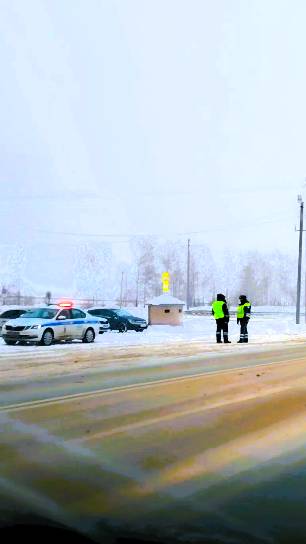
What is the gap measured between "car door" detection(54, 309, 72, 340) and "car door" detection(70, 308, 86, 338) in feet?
0.55

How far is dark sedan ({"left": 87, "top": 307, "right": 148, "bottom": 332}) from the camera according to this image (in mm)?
32562

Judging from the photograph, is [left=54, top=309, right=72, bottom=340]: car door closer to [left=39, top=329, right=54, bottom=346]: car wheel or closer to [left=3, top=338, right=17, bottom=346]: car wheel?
[left=39, top=329, right=54, bottom=346]: car wheel

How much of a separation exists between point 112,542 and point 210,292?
14435cm

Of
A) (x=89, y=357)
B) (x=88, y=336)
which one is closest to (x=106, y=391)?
(x=89, y=357)

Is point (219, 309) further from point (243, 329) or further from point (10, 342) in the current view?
point (10, 342)

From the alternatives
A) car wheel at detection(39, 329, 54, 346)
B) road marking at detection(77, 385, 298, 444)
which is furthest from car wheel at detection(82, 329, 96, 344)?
road marking at detection(77, 385, 298, 444)

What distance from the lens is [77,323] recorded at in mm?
22984

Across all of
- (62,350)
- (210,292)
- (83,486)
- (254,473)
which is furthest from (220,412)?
(210,292)

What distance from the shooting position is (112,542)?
391cm

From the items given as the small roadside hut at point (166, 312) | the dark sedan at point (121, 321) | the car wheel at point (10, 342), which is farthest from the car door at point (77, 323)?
the small roadside hut at point (166, 312)

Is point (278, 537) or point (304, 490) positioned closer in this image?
point (278, 537)

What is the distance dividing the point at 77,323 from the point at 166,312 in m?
13.3

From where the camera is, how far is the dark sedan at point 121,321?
3256 centimetres

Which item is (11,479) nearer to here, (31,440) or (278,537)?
(31,440)
